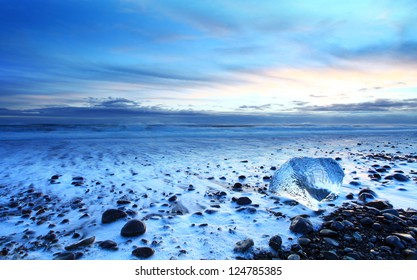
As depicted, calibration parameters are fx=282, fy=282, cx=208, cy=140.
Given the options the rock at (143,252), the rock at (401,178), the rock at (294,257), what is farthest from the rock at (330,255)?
the rock at (401,178)

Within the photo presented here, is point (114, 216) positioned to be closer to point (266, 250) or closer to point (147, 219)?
point (147, 219)

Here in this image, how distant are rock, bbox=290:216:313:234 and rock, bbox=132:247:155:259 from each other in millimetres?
1576

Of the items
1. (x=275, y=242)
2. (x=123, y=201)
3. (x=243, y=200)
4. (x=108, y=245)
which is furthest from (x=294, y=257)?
(x=123, y=201)

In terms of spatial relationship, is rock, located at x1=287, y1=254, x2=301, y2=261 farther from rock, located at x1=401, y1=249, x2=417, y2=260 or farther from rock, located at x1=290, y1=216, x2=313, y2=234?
rock, located at x1=401, y1=249, x2=417, y2=260

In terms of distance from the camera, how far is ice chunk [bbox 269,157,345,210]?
4.19 meters

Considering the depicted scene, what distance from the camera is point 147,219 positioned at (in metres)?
3.61

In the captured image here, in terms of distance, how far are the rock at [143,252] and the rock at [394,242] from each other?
2.38m

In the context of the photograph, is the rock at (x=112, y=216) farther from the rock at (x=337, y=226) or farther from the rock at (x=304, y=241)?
the rock at (x=337, y=226)

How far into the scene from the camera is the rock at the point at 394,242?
9.18 feet

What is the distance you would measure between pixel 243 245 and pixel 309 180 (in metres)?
1.89

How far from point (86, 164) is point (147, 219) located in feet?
15.1

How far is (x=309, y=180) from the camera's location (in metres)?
4.28

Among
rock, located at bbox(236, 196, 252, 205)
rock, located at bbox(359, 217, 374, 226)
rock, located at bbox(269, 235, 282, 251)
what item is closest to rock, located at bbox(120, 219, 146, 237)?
rock, located at bbox(269, 235, 282, 251)
